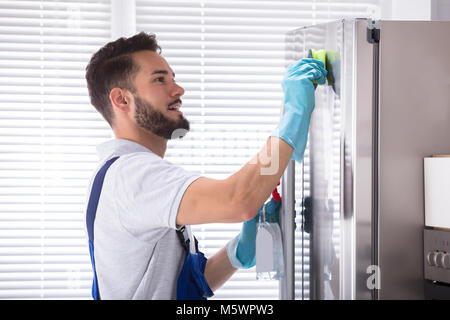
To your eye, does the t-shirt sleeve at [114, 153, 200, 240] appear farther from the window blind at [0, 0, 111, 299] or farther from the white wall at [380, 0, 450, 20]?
the white wall at [380, 0, 450, 20]

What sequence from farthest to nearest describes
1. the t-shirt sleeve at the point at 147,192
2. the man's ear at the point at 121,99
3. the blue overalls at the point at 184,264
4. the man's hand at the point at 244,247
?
the man's hand at the point at 244,247 < the man's ear at the point at 121,99 < the blue overalls at the point at 184,264 < the t-shirt sleeve at the point at 147,192

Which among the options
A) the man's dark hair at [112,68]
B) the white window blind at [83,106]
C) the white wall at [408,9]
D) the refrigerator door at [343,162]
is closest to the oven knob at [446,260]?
the refrigerator door at [343,162]

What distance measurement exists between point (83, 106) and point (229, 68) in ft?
1.42

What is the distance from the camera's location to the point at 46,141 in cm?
120

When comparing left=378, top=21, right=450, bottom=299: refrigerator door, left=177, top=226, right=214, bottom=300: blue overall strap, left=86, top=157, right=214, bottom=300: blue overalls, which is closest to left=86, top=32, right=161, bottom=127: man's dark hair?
left=86, top=157, right=214, bottom=300: blue overalls

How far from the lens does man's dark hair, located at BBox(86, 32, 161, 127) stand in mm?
1101

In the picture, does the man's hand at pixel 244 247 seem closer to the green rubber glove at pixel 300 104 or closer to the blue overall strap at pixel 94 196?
the green rubber glove at pixel 300 104

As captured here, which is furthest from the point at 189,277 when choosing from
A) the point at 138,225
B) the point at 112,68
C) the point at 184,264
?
the point at 112,68

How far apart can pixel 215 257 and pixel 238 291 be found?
0.13m

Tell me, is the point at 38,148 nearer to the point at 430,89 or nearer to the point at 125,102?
the point at 125,102

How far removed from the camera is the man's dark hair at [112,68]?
110 cm

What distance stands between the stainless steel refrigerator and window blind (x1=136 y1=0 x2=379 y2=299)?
31 centimetres

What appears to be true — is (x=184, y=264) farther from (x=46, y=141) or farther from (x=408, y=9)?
(x=408, y=9)

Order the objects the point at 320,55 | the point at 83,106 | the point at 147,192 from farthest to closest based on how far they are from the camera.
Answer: the point at 83,106
the point at 320,55
the point at 147,192
